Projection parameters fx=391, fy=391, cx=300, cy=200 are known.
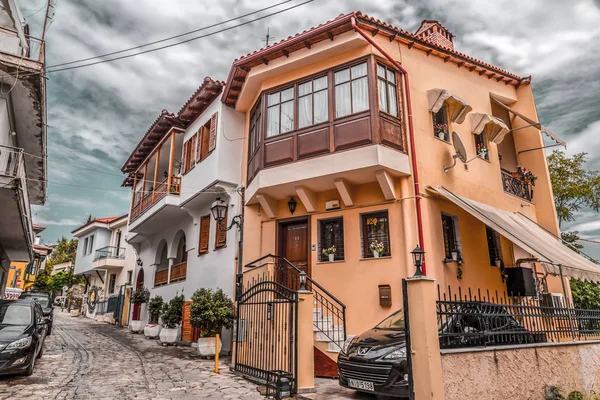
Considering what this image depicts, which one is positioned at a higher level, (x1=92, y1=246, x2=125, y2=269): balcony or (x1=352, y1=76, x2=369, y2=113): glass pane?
(x1=352, y1=76, x2=369, y2=113): glass pane

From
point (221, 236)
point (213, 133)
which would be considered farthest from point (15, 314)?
point (213, 133)

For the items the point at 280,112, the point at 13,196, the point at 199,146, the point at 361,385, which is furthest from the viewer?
the point at 199,146

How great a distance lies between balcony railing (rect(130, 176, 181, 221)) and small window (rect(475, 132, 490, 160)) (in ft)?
37.6

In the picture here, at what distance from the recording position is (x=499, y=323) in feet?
21.1

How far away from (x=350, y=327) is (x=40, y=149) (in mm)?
11964

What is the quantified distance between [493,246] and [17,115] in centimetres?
1521

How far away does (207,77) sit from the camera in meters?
14.2

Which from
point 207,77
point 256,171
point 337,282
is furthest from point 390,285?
point 207,77

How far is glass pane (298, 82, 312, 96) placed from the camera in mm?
11547

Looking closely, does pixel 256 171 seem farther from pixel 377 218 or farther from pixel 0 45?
pixel 0 45

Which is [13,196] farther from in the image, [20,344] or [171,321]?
[171,321]

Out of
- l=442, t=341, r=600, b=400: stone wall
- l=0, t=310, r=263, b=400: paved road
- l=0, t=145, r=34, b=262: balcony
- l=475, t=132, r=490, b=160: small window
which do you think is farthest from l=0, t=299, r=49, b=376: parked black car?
l=475, t=132, r=490, b=160: small window

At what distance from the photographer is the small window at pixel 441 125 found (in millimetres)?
11953

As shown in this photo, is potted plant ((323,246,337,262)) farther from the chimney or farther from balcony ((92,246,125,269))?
balcony ((92,246,125,269))
